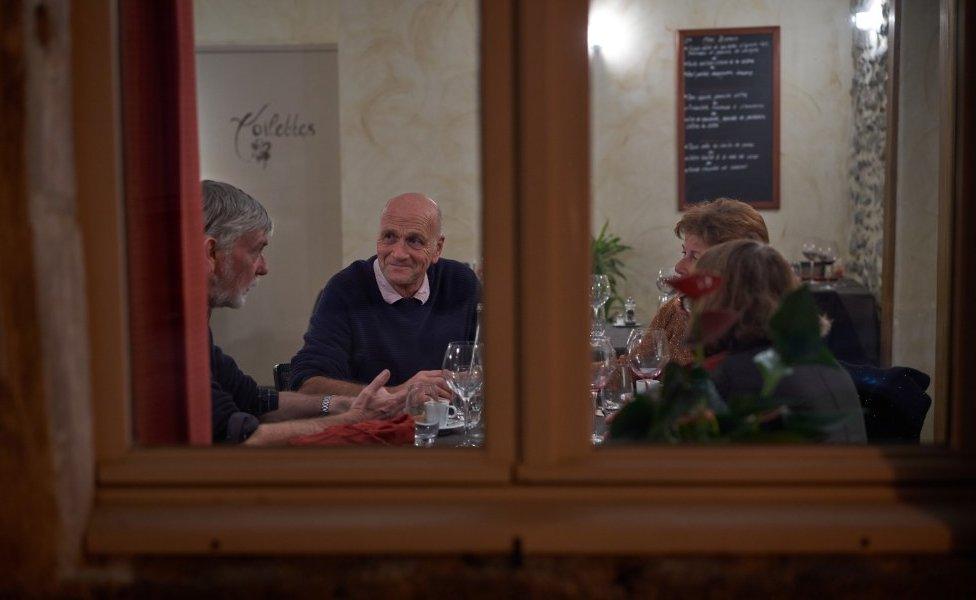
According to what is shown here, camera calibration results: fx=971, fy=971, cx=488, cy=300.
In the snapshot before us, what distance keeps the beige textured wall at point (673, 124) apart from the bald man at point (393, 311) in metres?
2.15

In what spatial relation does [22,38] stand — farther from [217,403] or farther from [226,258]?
[226,258]

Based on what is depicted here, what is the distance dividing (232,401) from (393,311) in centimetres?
106

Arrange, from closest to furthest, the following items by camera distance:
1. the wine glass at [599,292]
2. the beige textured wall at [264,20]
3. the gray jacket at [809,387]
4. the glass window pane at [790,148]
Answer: the gray jacket at [809,387]
the wine glass at [599,292]
the glass window pane at [790,148]
the beige textured wall at [264,20]

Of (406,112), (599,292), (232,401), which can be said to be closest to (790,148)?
(406,112)

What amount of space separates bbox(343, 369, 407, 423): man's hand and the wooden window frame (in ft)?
Answer: 4.06

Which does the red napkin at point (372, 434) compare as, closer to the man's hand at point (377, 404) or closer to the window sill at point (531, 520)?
the man's hand at point (377, 404)

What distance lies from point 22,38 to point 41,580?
569 millimetres

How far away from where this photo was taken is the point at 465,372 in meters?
2.14

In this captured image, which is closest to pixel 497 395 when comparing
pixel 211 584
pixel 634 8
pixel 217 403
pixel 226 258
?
pixel 211 584

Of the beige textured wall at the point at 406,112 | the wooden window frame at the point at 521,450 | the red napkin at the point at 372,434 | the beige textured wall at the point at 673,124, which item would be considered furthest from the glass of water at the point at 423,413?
the beige textured wall at the point at 673,124

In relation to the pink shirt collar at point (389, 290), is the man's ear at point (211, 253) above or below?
above

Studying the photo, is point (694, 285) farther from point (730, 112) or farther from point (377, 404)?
point (730, 112)

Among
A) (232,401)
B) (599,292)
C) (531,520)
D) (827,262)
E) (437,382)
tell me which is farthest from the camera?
(827,262)

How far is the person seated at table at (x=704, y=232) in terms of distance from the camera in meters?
2.75
